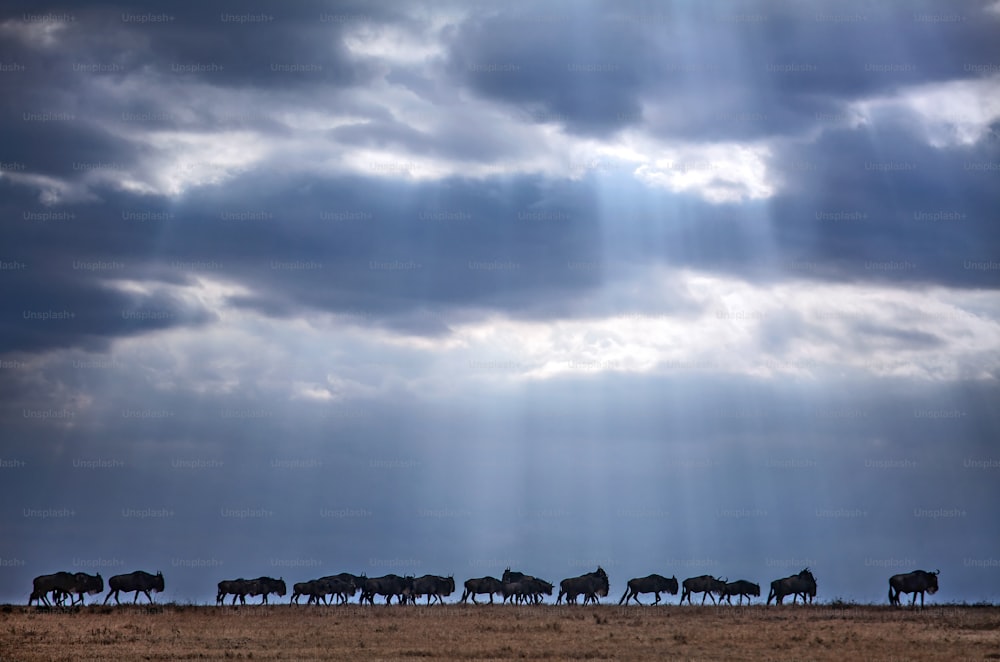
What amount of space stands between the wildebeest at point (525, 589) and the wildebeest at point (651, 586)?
217 inches

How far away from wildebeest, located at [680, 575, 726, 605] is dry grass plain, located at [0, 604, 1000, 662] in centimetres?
808

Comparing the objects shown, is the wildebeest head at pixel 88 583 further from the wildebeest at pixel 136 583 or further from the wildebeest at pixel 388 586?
the wildebeest at pixel 388 586

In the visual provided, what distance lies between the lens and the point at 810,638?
43844 mm

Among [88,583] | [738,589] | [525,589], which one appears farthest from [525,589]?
[88,583]

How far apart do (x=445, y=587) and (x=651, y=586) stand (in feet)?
44.2

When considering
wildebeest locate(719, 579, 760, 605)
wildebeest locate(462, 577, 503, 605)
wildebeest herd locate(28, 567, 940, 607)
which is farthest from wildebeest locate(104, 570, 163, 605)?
wildebeest locate(719, 579, 760, 605)

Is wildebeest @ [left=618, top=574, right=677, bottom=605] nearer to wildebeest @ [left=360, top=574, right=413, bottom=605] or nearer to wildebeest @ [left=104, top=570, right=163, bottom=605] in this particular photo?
wildebeest @ [left=360, top=574, right=413, bottom=605]

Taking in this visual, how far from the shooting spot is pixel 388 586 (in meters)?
70.6

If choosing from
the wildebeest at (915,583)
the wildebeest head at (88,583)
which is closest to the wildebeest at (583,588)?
the wildebeest at (915,583)

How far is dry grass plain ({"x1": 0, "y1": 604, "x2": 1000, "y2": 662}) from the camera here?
4050cm

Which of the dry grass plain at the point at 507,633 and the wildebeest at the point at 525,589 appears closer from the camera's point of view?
the dry grass plain at the point at 507,633

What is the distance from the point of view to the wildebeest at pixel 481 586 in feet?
234

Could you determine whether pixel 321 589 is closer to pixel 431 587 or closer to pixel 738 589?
pixel 431 587

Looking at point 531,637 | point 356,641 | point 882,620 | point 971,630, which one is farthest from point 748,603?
point 356,641
